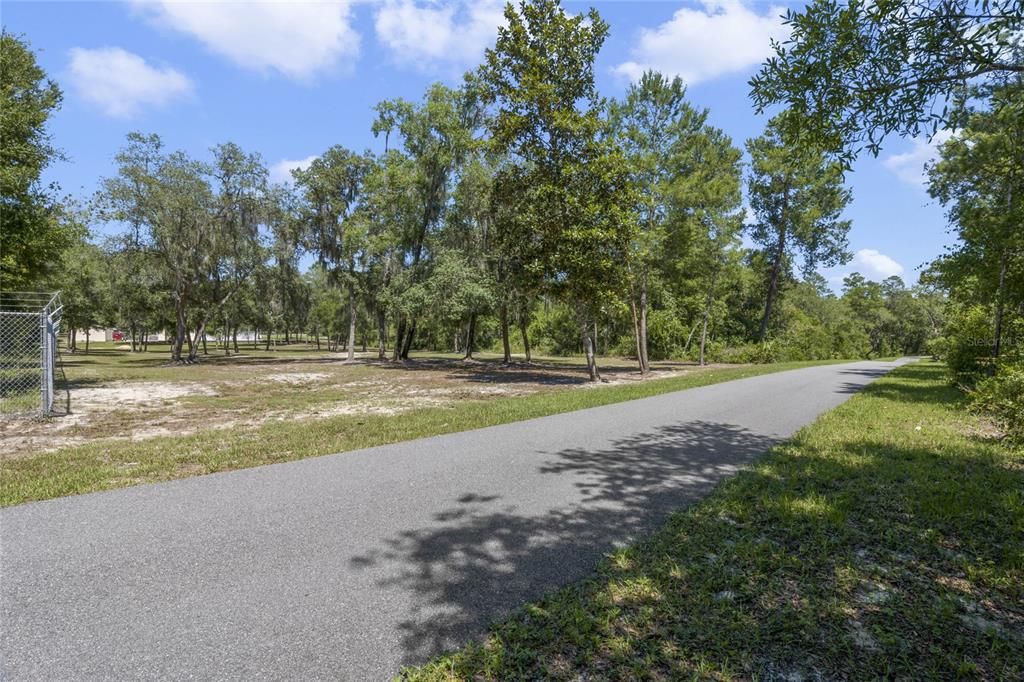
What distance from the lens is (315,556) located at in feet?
11.6

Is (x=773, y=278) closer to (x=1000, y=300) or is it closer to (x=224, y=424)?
(x=1000, y=300)

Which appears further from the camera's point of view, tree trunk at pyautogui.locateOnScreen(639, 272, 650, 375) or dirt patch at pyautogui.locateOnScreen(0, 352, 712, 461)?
tree trunk at pyautogui.locateOnScreen(639, 272, 650, 375)

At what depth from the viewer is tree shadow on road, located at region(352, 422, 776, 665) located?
113 inches

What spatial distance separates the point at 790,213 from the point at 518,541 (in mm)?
39445

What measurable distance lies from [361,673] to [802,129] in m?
5.83

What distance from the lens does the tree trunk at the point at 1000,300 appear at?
415 inches

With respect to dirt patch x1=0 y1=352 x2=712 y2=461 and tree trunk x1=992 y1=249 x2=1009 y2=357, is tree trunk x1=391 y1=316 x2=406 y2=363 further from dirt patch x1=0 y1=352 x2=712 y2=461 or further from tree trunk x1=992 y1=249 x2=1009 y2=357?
tree trunk x1=992 y1=249 x2=1009 y2=357

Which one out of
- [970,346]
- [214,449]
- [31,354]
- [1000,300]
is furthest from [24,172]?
[970,346]

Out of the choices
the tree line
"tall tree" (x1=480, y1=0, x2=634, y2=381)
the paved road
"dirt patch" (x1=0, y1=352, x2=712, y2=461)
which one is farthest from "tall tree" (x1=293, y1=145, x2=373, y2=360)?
the paved road

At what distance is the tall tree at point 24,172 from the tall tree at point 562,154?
1346 cm

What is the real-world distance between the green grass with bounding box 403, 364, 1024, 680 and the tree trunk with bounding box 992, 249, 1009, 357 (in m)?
7.83

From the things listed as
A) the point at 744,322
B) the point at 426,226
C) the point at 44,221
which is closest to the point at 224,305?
the point at 426,226

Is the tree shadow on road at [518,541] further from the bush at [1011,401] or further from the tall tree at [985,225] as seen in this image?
the tall tree at [985,225]

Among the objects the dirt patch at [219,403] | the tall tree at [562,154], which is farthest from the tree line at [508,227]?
the dirt patch at [219,403]
